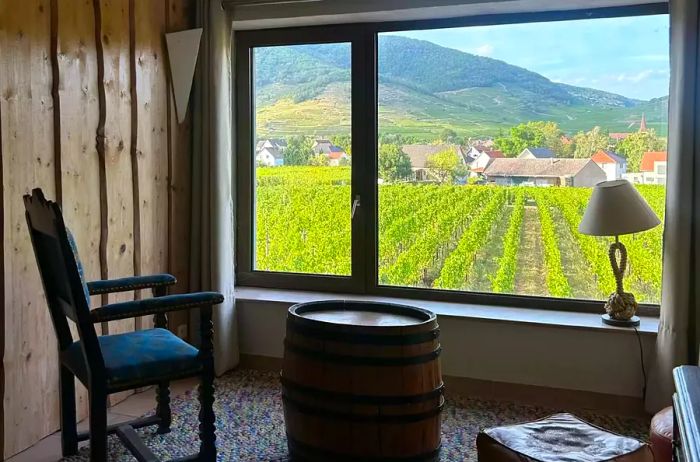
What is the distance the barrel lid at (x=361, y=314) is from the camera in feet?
7.23

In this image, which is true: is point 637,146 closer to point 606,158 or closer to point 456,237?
point 606,158

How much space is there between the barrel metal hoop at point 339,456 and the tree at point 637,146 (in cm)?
183

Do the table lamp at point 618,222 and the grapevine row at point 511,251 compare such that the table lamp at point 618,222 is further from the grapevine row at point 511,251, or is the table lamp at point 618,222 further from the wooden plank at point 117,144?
the wooden plank at point 117,144

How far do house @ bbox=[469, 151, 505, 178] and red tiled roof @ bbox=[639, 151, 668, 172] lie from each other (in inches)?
27.3

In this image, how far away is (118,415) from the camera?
2.91 m

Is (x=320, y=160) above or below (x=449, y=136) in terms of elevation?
below

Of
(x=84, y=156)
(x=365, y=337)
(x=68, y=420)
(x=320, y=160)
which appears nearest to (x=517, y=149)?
(x=320, y=160)

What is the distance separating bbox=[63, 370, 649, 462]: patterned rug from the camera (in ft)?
8.31

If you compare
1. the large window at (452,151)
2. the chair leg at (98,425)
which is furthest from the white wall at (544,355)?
the chair leg at (98,425)

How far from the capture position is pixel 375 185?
11.7 ft

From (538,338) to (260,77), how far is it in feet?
7.08

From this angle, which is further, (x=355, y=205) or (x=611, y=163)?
(x=355, y=205)

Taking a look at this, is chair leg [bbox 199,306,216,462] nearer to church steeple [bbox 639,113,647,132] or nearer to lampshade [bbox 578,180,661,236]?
lampshade [bbox 578,180,661,236]

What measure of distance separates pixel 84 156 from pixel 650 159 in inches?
104
